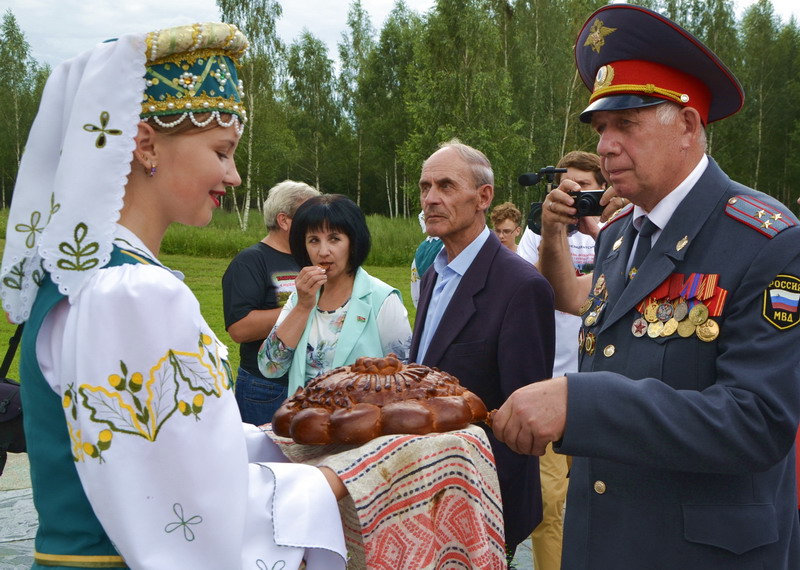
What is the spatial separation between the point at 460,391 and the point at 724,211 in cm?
88

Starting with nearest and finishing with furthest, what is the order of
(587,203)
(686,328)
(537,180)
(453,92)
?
1. (686,328)
2. (587,203)
3. (537,180)
4. (453,92)

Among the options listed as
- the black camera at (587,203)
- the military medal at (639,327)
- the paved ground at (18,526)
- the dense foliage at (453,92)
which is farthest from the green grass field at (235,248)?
the military medal at (639,327)

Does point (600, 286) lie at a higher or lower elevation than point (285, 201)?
lower

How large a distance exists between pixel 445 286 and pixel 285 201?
1.98 m

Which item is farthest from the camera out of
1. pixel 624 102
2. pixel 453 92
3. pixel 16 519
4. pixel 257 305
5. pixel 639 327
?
pixel 453 92

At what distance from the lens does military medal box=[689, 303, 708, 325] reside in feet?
6.41

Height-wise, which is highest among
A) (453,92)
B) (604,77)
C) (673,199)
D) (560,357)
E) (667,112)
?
(453,92)

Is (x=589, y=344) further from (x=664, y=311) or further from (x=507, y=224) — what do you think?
(x=507, y=224)

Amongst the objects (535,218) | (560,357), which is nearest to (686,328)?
(535,218)

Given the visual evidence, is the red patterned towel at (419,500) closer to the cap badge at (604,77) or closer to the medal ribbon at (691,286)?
the medal ribbon at (691,286)

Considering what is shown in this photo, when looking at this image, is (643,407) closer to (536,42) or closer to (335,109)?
(536,42)

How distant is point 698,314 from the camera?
197cm

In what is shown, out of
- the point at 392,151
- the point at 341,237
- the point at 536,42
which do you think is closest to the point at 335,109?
the point at 392,151

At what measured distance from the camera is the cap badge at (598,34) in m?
2.37
